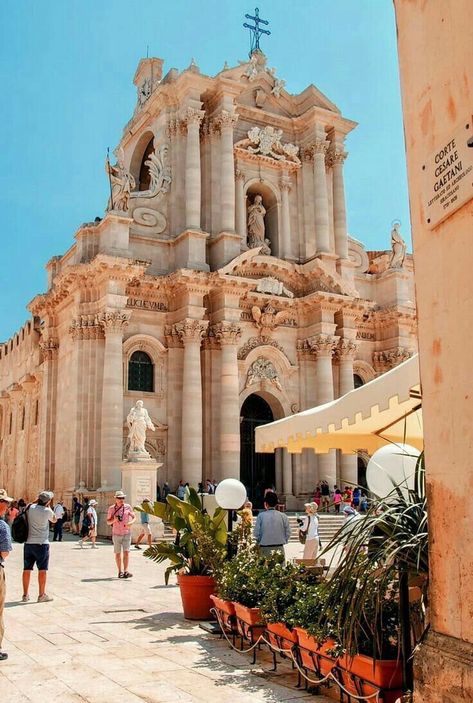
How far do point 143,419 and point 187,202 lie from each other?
32.4ft

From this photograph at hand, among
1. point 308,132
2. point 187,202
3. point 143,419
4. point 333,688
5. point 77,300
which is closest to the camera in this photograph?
point 333,688

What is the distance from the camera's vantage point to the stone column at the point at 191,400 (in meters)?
25.8

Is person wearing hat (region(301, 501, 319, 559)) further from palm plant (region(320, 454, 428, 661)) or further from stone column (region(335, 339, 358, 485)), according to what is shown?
stone column (region(335, 339, 358, 485))

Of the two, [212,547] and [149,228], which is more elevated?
[149,228]

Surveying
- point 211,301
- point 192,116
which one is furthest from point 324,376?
point 192,116

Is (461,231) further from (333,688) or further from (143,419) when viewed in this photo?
(143,419)

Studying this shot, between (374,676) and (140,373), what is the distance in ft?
72.7

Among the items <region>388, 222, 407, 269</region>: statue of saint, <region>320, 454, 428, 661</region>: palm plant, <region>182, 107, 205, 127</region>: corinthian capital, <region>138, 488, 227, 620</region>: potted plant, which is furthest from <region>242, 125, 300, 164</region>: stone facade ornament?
<region>320, 454, 428, 661</region>: palm plant

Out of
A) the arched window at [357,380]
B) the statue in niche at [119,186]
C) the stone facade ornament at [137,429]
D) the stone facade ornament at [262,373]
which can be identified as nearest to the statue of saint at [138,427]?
the stone facade ornament at [137,429]

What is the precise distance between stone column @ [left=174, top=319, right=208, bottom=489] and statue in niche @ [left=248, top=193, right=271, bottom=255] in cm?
541

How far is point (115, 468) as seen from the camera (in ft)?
80.3

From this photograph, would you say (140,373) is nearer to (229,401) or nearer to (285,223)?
(229,401)

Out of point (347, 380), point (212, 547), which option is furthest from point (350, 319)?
point (212, 547)

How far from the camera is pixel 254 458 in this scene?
29.6 meters
